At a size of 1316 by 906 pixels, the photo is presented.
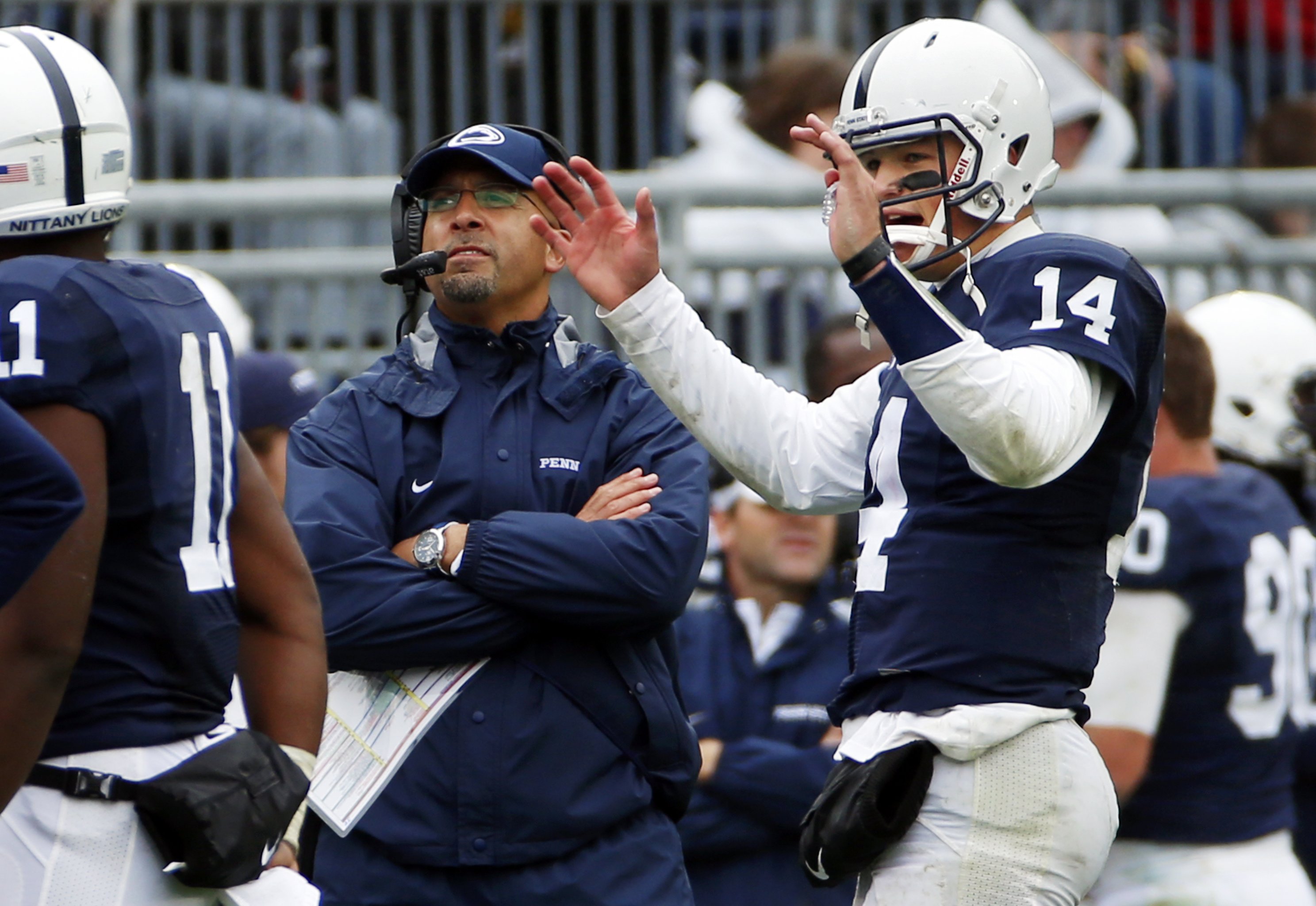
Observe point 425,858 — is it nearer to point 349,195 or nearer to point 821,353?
point 821,353

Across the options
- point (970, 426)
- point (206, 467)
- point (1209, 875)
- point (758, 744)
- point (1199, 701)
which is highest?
point (970, 426)

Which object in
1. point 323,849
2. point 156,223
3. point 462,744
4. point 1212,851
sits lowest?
point 1212,851

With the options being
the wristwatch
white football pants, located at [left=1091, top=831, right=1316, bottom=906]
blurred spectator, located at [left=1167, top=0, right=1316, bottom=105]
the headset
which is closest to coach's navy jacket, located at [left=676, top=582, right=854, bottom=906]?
white football pants, located at [left=1091, top=831, right=1316, bottom=906]

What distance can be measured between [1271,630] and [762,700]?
133 cm

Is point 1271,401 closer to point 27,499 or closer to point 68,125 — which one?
point 68,125

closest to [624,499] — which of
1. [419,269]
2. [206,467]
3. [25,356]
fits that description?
[419,269]

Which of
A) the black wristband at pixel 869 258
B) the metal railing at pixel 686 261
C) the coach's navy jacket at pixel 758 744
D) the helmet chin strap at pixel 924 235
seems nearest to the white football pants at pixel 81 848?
the black wristband at pixel 869 258

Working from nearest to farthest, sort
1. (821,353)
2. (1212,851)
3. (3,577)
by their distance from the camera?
(3,577)
(1212,851)
(821,353)

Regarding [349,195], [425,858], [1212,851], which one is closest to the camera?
[425,858]

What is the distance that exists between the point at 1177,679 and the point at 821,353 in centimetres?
178

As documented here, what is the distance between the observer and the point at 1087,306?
11.1 feet

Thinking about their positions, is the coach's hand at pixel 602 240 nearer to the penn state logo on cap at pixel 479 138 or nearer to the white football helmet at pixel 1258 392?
the penn state logo on cap at pixel 479 138

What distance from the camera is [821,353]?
636 cm

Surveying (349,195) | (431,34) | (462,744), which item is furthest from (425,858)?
(431,34)
